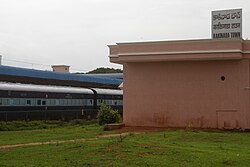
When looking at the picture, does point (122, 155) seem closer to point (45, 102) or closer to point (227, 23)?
point (227, 23)

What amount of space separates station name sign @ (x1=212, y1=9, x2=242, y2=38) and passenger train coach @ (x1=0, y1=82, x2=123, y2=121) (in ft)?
43.0

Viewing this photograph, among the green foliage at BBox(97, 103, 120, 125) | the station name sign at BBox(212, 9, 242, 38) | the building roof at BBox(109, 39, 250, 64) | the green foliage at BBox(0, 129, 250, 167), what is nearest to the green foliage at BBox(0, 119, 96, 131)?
the green foliage at BBox(97, 103, 120, 125)

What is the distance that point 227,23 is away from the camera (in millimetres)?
24094

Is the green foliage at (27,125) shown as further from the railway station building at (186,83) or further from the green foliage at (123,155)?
the green foliage at (123,155)


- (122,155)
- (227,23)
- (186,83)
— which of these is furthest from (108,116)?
(122,155)

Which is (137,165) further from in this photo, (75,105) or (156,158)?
(75,105)

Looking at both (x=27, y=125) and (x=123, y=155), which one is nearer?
(x=123, y=155)

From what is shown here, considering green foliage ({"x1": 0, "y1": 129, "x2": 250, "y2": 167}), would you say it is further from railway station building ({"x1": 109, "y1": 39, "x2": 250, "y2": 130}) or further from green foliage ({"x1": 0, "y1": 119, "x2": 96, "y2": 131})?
green foliage ({"x1": 0, "y1": 119, "x2": 96, "y2": 131})

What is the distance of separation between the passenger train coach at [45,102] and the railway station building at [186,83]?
26.1 ft

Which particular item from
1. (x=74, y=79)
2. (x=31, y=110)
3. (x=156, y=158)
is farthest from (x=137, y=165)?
(x=74, y=79)

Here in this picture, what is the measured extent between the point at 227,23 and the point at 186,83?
3991 millimetres

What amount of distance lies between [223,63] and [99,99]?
1945cm

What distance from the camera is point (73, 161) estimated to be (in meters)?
11.0

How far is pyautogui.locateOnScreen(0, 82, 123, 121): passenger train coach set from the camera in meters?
28.7
